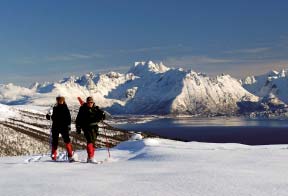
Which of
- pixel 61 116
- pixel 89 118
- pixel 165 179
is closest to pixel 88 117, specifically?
pixel 89 118

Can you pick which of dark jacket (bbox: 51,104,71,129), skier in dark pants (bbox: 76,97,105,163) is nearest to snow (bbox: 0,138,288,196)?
skier in dark pants (bbox: 76,97,105,163)

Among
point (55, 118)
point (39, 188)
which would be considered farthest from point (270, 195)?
point (55, 118)

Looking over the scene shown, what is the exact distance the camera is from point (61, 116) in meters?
17.5

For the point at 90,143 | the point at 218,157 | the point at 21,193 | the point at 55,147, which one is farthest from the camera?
the point at 55,147

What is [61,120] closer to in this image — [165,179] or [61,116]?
[61,116]

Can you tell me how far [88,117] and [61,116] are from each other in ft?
4.40

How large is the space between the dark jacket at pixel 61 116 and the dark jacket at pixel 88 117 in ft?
2.73

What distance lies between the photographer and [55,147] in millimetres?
17906

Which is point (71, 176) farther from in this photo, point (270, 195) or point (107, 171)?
point (270, 195)

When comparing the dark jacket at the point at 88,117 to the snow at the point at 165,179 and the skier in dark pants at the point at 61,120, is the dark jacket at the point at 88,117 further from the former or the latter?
the snow at the point at 165,179

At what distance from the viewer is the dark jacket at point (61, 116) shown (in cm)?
1736

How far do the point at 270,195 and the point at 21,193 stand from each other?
4665 mm

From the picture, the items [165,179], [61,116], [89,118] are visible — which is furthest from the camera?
[61,116]

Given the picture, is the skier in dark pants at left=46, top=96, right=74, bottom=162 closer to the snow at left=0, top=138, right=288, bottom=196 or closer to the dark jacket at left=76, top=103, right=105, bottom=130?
the dark jacket at left=76, top=103, right=105, bottom=130
